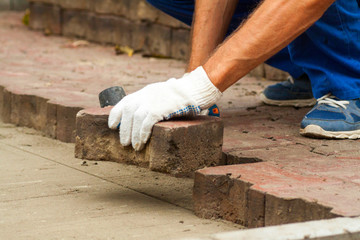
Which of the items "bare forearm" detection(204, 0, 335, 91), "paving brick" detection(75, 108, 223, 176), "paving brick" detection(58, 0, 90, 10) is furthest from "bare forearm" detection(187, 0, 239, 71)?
"paving brick" detection(58, 0, 90, 10)

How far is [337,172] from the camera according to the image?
2279 millimetres

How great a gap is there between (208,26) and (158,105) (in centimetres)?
80

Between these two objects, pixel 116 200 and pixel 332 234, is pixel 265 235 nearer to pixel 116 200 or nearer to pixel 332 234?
pixel 332 234

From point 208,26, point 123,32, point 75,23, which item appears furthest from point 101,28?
point 208,26

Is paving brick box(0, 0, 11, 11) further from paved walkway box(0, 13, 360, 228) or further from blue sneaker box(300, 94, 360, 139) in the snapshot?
blue sneaker box(300, 94, 360, 139)

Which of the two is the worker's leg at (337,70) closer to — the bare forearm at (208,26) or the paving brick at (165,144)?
the bare forearm at (208,26)

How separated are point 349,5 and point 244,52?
815 mm

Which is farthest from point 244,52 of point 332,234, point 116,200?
point 332,234

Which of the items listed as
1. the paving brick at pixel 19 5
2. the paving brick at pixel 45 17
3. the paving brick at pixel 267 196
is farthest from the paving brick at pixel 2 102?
the paving brick at pixel 19 5

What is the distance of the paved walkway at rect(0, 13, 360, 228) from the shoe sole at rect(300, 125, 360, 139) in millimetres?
38

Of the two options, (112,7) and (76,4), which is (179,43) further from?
(76,4)

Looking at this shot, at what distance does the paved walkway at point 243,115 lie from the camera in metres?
2.11

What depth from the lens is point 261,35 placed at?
2357 mm

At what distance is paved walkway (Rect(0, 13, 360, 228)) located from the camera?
6.93 ft
